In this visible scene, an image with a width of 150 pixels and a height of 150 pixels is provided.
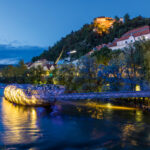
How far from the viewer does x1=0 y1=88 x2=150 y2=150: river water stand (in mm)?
11742

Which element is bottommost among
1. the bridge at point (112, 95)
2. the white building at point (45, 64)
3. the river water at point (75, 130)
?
the river water at point (75, 130)

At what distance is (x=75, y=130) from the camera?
14656 millimetres

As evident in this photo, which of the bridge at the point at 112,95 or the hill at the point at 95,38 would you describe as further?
the hill at the point at 95,38

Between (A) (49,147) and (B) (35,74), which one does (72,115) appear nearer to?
(A) (49,147)

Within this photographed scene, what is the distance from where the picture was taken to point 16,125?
16031 mm

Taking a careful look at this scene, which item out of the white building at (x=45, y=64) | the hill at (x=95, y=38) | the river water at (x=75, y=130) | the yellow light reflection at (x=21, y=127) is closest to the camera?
the river water at (x=75, y=130)

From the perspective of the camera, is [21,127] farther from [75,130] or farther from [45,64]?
[45,64]

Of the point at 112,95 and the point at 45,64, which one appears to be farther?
the point at 45,64

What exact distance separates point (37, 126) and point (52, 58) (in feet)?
273

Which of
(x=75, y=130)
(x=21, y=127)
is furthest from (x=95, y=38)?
(x=75, y=130)

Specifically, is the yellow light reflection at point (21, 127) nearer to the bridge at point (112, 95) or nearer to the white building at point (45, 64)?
the bridge at point (112, 95)

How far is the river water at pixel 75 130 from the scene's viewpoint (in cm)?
1174

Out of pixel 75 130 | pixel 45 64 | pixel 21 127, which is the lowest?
pixel 75 130

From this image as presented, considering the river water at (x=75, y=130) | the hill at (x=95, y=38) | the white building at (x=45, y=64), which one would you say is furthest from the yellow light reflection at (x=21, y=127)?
the hill at (x=95, y=38)
